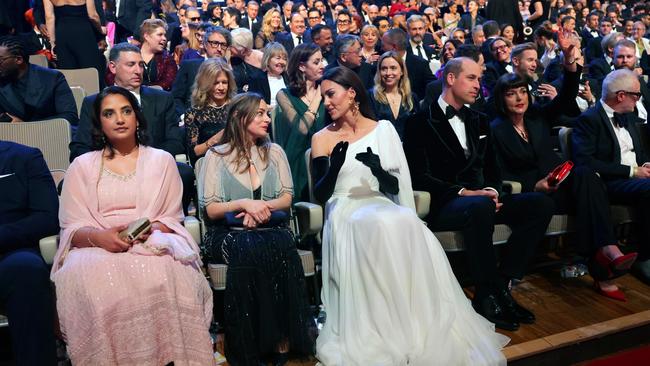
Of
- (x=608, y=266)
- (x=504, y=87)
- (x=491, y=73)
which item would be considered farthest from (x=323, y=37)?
(x=608, y=266)

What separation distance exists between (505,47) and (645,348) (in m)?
3.40

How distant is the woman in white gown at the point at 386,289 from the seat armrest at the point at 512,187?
0.72 meters

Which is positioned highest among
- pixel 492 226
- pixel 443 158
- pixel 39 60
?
pixel 39 60

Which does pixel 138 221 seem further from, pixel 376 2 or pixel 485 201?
pixel 376 2

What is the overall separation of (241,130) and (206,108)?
786 mm

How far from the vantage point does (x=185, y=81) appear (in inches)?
200

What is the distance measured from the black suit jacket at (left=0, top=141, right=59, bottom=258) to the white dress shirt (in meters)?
3.33

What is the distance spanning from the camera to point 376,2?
10719 mm

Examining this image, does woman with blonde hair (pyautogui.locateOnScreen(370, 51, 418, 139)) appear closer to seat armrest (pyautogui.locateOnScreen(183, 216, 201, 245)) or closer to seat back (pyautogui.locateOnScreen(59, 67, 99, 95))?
seat armrest (pyautogui.locateOnScreen(183, 216, 201, 245))

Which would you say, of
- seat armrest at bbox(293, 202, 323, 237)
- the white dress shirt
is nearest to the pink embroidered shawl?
seat armrest at bbox(293, 202, 323, 237)

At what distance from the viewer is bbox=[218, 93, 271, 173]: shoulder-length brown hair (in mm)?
3238

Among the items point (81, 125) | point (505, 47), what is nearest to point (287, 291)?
point (81, 125)

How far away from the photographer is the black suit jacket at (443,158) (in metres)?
3.61

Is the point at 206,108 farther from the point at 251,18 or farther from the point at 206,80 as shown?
the point at 251,18
